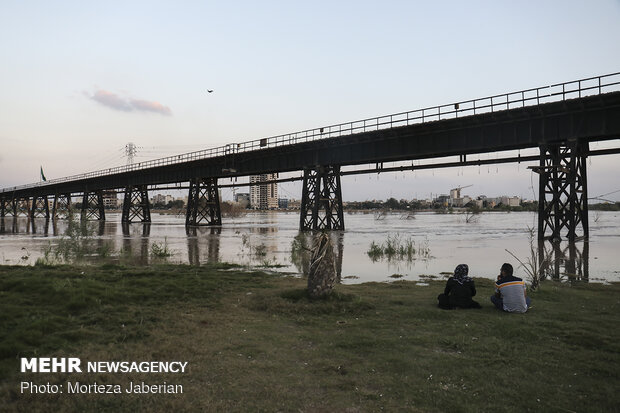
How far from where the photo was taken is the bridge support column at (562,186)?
24.0m

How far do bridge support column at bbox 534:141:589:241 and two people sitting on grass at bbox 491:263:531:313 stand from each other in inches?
769

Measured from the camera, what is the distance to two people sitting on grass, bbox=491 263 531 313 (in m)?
7.59

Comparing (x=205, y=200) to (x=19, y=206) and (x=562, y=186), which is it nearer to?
(x=562, y=186)

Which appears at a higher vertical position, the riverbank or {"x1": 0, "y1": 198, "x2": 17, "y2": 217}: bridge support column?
{"x1": 0, "y1": 198, "x2": 17, "y2": 217}: bridge support column

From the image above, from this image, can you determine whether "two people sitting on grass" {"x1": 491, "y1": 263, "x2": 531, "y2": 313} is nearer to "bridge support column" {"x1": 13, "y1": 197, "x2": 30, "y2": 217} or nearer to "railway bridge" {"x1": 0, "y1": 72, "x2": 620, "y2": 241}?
"railway bridge" {"x1": 0, "y1": 72, "x2": 620, "y2": 241}

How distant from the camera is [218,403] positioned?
4020 mm

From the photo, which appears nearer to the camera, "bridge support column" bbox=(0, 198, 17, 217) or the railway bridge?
the railway bridge

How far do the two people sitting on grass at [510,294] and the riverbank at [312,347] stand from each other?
0.73 ft

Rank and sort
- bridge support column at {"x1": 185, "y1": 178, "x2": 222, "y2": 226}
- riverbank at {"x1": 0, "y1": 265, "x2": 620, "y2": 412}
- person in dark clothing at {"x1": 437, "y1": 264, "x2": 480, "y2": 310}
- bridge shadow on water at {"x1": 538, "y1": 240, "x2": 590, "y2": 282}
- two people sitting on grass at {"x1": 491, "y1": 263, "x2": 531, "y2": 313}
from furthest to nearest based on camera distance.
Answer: bridge support column at {"x1": 185, "y1": 178, "x2": 222, "y2": 226} < bridge shadow on water at {"x1": 538, "y1": 240, "x2": 590, "y2": 282} < person in dark clothing at {"x1": 437, "y1": 264, "x2": 480, "y2": 310} < two people sitting on grass at {"x1": 491, "y1": 263, "x2": 531, "y2": 313} < riverbank at {"x1": 0, "y1": 265, "x2": 620, "y2": 412}

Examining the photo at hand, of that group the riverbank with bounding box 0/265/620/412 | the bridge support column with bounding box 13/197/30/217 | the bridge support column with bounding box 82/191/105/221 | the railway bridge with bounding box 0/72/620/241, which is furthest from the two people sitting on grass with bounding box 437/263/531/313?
the bridge support column with bounding box 13/197/30/217

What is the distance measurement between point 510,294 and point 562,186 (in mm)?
20805

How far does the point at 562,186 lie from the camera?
24.4 m

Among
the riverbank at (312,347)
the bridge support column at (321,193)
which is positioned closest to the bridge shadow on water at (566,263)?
the riverbank at (312,347)

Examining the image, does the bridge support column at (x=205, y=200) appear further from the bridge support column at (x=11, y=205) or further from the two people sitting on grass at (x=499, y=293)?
the bridge support column at (x=11, y=205)
